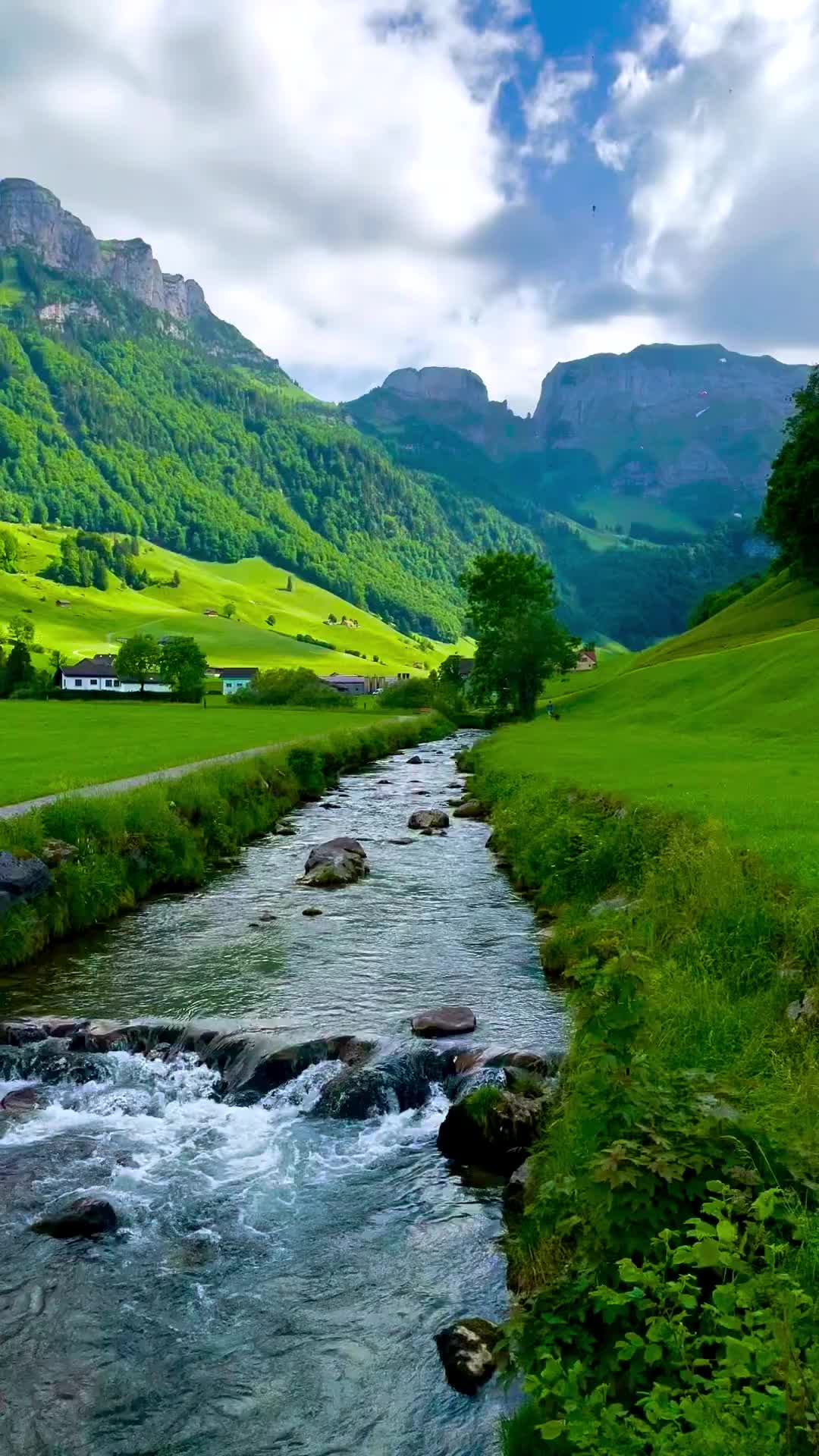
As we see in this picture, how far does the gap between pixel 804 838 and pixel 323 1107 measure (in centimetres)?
1121

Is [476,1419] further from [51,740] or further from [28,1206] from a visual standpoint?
[51,740]

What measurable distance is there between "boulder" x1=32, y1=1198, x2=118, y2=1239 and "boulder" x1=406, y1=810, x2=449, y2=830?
29.3 meters

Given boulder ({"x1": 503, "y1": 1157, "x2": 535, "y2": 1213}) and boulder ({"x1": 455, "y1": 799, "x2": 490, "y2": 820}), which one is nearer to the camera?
boulder ({"x1": 503, "y1": 1157, "x2": 535, "y2": 1213})

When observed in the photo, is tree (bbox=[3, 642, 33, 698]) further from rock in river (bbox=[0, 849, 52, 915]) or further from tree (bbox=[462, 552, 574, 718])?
rock in river (bbox=[0, 849, 52, 915])

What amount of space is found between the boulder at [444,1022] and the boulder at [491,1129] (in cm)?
265

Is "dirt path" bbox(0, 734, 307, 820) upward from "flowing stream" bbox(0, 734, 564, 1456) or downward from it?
upward

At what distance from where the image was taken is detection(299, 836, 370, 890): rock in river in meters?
30.0

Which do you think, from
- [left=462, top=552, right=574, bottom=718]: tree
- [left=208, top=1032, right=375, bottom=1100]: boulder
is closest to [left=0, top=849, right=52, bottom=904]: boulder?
[left=208, top=1032, right=375, bottom=1100]: boulder

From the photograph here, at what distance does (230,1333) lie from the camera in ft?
32.2

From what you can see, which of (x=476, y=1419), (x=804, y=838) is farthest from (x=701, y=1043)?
(x=804, y=838)

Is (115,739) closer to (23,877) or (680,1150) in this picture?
(23,877)

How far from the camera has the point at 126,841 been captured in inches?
1117

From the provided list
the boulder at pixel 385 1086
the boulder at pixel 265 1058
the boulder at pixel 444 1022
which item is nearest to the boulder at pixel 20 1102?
the boulder at pixel 265 1058

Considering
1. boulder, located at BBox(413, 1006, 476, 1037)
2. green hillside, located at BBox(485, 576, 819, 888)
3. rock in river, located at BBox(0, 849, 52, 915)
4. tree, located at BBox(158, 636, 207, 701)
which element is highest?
tree, located at BBox(158, 636, 207, 701)
